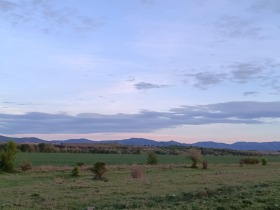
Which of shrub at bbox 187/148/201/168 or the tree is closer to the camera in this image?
the tree

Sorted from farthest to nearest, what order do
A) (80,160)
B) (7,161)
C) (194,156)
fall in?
(80,160), (194,156), (7,161)

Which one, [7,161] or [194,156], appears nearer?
[7,161]

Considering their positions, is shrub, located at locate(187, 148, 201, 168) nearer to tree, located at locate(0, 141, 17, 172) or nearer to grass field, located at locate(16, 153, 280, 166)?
grass field, located at locate(16, 153, 280, 166)

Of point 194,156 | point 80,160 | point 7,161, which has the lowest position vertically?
point 80,160

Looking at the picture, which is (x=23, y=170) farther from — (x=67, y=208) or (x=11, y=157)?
(x=67, y=208)

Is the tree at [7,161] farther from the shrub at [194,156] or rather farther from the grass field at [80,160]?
the shrub at [194,156]

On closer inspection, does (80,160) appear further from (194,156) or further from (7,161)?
(7,161)

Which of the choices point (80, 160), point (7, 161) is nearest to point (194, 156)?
point (7, 161)

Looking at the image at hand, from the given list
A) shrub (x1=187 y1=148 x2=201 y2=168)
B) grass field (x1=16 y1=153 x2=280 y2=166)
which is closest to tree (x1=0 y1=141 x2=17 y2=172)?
grass field (x1=16 y1=153 x2=280 y2=166)

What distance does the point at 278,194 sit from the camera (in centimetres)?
2044

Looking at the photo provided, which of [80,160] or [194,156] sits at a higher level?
[194,156]

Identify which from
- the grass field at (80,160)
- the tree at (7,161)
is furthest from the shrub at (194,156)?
the tree at (7,161)

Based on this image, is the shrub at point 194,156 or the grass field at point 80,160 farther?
the grass field at point 80,160

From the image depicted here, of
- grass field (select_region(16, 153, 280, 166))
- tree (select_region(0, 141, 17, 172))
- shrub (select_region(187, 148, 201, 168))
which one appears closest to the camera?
tree (select_region(0, 141, 17, 172))
